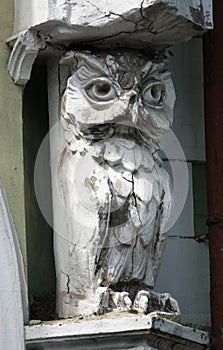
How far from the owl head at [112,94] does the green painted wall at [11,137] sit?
0.45 ft

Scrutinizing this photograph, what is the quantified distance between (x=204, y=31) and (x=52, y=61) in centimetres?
44

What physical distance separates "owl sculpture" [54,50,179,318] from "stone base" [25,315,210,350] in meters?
0.08

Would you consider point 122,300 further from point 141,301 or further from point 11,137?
point 11,137

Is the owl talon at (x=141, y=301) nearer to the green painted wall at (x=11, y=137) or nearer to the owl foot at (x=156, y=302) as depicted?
the owl foot at (x=156, y=302)

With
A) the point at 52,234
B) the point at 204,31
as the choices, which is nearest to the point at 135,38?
the point at 204,31

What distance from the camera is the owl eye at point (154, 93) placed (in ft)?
19.3

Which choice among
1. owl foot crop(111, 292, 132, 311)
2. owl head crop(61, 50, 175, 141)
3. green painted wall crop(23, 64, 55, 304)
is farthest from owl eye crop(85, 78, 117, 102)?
owl foot crop(111, 292, 132, 311)

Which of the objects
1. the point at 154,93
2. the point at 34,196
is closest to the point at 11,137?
the point at 34,196

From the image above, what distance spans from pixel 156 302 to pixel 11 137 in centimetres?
61

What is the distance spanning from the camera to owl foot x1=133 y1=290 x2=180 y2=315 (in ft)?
18.8

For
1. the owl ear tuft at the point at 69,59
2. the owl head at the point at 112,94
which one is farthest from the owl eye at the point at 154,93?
the owl ear tuft at the point at 69,59

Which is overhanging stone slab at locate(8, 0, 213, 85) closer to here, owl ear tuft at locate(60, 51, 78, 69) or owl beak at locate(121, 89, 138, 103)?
owl ear tuft at locate(60, 51, 78, 69)

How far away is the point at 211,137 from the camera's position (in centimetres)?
Answer: 627

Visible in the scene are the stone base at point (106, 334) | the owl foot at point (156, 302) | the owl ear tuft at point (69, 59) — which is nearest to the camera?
the stone base at point (106, 334)
